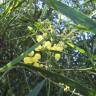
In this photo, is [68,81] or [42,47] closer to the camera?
[68,81]

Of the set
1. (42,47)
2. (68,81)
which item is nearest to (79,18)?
(68,81)

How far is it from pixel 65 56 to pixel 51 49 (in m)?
0.22

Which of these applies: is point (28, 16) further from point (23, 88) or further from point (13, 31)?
point (23, 88)

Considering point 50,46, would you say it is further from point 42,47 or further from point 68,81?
point 68,81

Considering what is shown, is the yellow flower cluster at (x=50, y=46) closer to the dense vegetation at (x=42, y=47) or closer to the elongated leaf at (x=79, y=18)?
the dense vegetation at (x=42, y=47)

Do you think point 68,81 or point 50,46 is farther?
point 50,46

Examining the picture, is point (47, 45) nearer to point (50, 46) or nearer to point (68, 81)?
point (50, 46)

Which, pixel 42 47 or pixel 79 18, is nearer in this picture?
pixel 79 18

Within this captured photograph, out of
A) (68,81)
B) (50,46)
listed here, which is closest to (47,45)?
(50,46)

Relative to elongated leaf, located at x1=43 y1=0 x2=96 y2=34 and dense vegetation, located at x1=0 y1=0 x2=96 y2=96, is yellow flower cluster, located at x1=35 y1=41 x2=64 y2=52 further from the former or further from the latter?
elongated leaf, located at x1=43 y1=0 x2=96 y2=34

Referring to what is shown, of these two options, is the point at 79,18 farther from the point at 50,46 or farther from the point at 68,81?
the point at 50,46

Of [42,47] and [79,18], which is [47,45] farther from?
[79,18]

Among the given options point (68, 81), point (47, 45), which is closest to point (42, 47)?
point (47, 45)

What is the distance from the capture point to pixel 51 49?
2.20 feet
